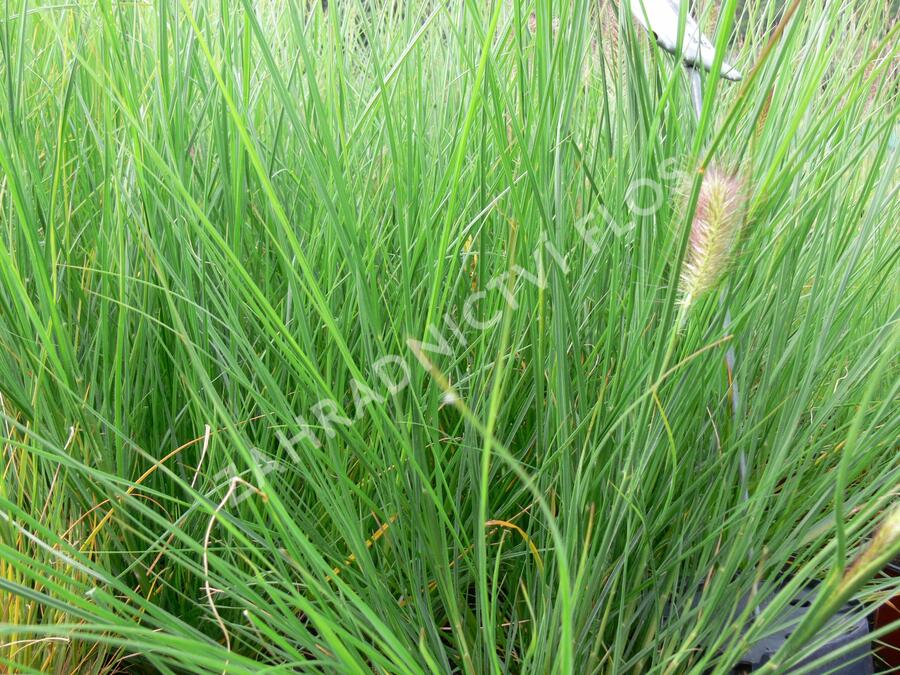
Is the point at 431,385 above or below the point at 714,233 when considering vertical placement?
below

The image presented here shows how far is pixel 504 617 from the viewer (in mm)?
719

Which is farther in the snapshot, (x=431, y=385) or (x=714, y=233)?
(x=431, y=385)

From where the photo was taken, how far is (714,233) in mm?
417

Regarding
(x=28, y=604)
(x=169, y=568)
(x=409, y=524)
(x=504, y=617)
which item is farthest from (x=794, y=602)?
(x=28, y=604)

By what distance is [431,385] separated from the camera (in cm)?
60

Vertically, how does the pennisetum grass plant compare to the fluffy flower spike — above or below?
below

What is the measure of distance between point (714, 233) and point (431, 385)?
262 millimetres

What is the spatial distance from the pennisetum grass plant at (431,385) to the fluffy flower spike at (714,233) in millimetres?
12

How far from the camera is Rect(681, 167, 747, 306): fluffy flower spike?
0.42m

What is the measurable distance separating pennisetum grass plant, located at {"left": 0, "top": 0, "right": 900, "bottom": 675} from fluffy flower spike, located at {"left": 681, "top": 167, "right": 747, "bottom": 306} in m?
0.01

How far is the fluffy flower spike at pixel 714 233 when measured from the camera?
1.36 feet

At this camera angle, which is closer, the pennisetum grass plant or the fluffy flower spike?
the fluffy flower spike

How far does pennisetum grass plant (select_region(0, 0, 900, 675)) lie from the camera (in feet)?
1.78

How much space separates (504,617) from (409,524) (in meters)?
0.16
